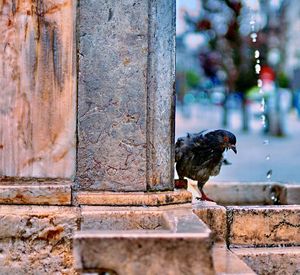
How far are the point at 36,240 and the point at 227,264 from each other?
1153mm

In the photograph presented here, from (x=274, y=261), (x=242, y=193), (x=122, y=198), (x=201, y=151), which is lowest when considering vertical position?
(x=274, y=261)

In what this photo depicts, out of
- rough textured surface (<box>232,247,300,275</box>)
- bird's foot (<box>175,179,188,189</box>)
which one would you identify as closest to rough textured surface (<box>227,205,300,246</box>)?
rough textured surface (<box>232,247,300,275</box>)

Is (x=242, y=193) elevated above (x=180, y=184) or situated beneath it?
situated beneath

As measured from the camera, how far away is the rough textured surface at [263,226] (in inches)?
187

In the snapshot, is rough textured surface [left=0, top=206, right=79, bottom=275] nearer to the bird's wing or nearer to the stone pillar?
the stone pillar

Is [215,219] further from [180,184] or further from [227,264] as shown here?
[227,264]

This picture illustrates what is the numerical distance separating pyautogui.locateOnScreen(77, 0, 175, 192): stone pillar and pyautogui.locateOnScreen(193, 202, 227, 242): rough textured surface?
44cm

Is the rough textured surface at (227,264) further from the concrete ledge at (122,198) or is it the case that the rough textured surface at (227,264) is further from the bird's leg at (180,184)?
the bird's leg at (180,184)

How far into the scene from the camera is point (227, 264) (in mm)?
3943

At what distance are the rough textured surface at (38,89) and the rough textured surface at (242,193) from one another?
2.92 meters

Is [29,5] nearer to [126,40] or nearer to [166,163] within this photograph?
[126,40]

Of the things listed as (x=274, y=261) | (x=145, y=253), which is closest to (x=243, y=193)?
(x=274, y=261)

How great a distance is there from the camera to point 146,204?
4266 millimetres

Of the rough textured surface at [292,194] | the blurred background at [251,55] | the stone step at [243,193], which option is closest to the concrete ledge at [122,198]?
the rough textured surface at [292,194]
